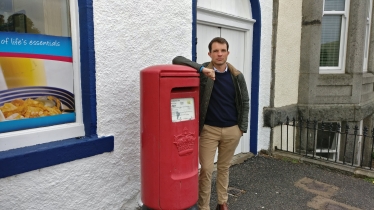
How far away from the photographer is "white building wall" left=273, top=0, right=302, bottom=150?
230 inches

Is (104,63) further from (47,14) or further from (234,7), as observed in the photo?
(234,7)

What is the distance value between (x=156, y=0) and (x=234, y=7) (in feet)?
6.68

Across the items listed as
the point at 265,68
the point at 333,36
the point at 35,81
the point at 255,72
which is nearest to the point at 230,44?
the point at 255,72

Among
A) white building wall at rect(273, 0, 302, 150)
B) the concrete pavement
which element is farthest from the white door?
white building wall at rect(273, 0, 302, 150)

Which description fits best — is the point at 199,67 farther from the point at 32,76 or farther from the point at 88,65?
the point at 32,76

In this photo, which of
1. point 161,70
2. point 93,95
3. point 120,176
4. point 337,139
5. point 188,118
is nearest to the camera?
point 161,70

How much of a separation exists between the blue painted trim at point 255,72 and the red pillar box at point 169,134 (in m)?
2.97

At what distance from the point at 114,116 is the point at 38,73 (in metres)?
0.82

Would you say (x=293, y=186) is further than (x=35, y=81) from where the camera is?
Yes

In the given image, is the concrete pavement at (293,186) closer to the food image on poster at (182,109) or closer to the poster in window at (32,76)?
the food image on poster at (182,109)

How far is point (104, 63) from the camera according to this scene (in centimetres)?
294

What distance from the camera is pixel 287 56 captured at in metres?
6.13

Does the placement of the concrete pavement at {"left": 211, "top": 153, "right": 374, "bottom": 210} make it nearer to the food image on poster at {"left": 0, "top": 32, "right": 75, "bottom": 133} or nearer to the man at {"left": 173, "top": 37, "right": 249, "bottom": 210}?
the man at {"left": 173, "top": 37, "right": 249, "bottom": 210}

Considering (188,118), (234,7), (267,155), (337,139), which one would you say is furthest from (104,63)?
(337,139)
